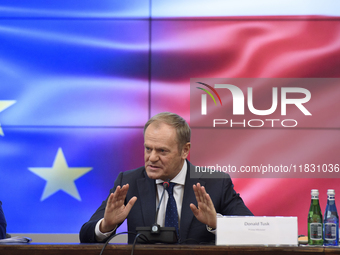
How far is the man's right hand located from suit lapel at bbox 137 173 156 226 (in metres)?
0.30

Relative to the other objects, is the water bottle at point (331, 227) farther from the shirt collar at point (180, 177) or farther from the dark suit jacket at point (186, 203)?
the shirt collar at point (180, 177)

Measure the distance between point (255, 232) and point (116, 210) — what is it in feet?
1.94

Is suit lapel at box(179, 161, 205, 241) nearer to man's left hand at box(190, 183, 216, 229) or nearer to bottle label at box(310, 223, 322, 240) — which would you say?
man's left hand at box(190, 183, 216, 229)

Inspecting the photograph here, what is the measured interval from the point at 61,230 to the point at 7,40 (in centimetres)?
152

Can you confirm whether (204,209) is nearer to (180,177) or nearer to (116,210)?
(116,210)

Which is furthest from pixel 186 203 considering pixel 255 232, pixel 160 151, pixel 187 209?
pixel 255 232

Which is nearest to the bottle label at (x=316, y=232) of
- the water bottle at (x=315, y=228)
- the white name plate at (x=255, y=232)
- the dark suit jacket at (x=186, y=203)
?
the water bottle at (x=315, y=228)

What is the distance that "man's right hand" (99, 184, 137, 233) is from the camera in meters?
1.50

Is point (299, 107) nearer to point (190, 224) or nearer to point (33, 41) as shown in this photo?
point (190, 224)

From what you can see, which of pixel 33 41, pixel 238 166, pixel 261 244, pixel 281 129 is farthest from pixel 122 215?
pixel 33 41

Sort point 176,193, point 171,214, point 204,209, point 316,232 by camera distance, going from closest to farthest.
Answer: point 316,232 < point 204,209 < point 171,214 < point 176,193

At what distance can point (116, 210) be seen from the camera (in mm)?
1542

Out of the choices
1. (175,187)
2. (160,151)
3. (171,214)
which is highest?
(160,151)

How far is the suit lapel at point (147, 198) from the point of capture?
1854mm
